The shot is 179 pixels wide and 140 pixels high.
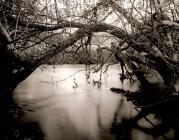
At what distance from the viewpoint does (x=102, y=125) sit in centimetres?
1038

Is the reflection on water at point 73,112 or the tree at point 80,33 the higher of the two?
the tree at point 80,33

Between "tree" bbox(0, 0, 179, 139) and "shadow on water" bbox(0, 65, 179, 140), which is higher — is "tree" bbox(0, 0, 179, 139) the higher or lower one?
the higher one

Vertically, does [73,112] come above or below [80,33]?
below

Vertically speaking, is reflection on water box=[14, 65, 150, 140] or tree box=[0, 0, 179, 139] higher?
tree box=[0, 0, 179, 139]

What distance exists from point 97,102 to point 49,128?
5.91 metres

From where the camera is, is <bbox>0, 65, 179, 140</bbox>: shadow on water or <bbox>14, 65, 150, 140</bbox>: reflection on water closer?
<bbox>0, 65, 179, 140</bbox>: shadow on water

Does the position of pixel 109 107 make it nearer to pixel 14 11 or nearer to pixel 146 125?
pixel 146 125

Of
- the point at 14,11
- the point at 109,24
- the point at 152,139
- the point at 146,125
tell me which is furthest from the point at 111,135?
the point at 14,11

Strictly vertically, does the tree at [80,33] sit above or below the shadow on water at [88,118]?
above

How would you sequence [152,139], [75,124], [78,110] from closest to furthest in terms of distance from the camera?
[152,139]
[75,124]
[78,110]

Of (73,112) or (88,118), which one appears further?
(73,112)

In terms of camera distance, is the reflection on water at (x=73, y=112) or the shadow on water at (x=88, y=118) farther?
the reflection on water at (x=73, y=112)

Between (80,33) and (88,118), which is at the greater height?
(80,33)

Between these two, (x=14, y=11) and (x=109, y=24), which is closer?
(x=14, y=11)
